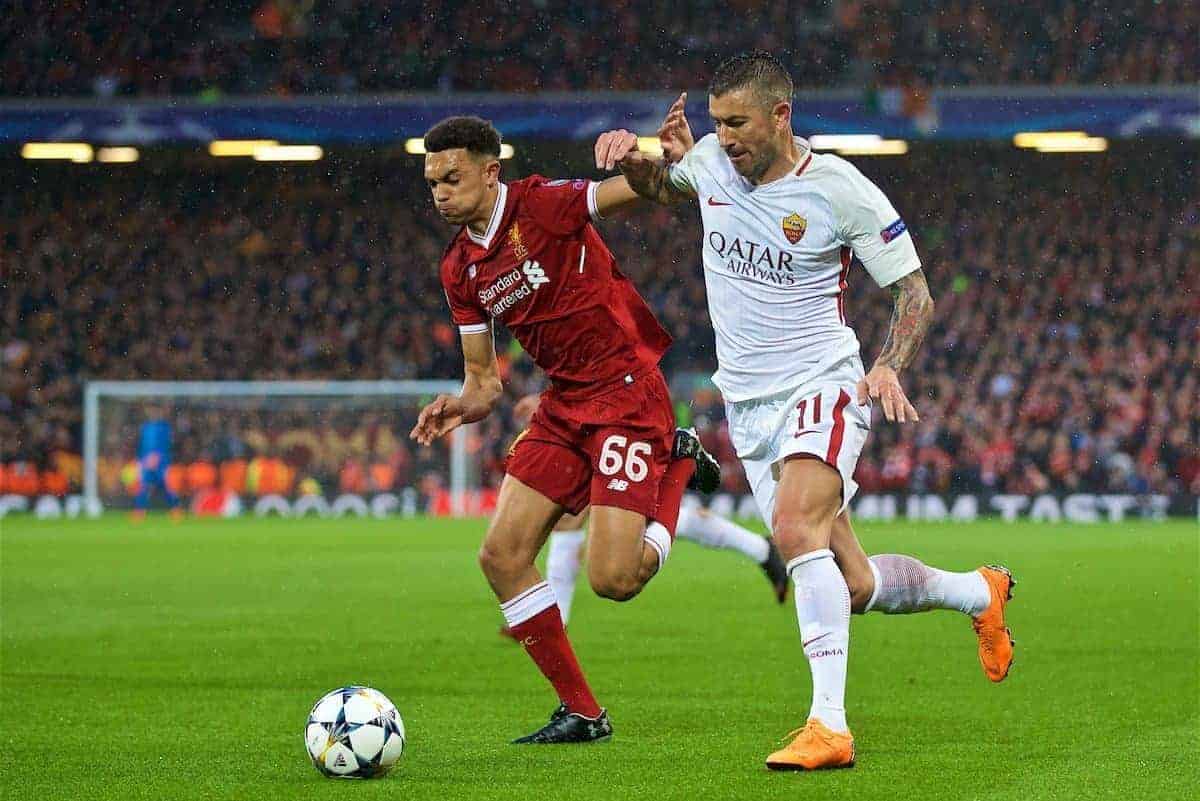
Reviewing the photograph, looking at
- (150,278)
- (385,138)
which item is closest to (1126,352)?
(385,138)

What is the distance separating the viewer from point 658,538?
6.22 m

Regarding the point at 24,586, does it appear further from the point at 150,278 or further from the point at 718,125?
the point at 150,278

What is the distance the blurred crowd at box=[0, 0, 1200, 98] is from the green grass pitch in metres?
13.8

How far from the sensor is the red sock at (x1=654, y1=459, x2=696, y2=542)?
6309mm

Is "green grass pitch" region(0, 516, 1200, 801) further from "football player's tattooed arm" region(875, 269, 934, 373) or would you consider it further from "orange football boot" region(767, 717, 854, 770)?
"football player's tattooed arm" region(875, 269, 934, 373)

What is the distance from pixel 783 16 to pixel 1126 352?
24.3 ft

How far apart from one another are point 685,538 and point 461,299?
410 cm

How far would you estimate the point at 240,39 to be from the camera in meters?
28.7

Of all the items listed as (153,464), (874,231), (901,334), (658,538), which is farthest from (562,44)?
(901,334)

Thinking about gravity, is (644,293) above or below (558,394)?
above

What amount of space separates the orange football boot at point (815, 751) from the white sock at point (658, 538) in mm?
1018

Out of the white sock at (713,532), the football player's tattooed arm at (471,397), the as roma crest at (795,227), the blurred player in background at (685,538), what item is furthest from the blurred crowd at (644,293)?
the as roma crest at (795,227)

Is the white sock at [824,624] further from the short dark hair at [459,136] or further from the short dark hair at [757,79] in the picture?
the short dark hair at [459,136]

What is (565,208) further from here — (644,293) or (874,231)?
(644,293)
